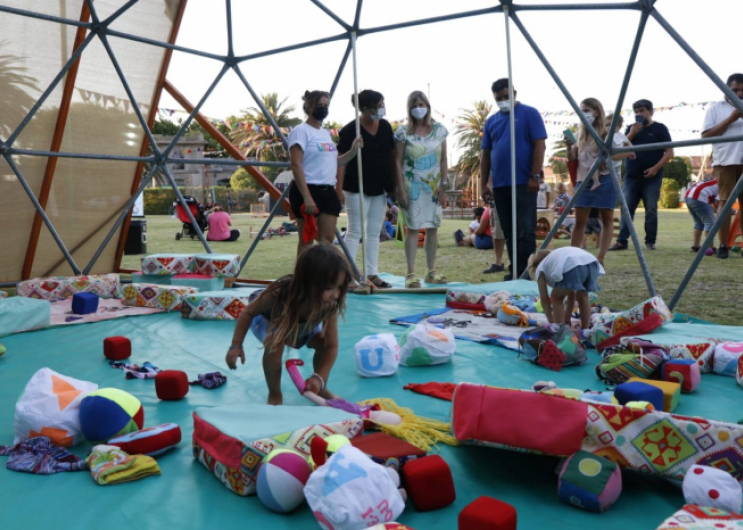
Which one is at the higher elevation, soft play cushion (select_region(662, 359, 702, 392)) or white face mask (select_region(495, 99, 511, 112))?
white face mask (select_region(495, 99, 511, 112))

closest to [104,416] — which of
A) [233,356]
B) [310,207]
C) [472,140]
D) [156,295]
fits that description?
[233,356]

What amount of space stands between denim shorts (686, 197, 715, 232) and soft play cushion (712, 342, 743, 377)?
5603 millimetres

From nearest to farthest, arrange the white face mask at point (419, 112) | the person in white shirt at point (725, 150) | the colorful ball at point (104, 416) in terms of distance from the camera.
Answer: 1. the colorful ball at point (104, 416)
2. the white face mask at point (419, 112)
3. the person in white shirt at point (725, 150)

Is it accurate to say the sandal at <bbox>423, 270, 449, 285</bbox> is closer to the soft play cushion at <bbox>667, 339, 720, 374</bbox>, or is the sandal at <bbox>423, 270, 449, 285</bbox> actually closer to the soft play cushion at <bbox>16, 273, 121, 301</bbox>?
the soft play cushion at <bbox>16, 273, 121, 301</bbox>

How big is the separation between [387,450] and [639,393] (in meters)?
1.01

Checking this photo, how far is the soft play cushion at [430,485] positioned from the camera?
5.95ft

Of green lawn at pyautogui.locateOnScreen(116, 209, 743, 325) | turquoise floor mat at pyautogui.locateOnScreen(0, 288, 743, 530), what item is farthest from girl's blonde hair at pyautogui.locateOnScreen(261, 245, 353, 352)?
green lawn at pyautogui.locateOnScreen(116, 209, 743, 325)

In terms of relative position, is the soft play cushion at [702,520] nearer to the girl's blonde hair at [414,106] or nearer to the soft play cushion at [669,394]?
the soft play cushion at [669,394]

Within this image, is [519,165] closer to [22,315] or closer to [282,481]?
[22,315]

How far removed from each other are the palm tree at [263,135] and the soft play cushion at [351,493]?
109ft

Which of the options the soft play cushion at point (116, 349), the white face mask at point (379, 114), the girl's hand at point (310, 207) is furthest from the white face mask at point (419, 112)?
the soft play cushion at point (116, 349)

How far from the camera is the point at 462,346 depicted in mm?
3828

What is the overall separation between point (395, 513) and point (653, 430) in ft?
2.50

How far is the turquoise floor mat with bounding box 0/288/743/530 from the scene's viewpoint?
178 cm
